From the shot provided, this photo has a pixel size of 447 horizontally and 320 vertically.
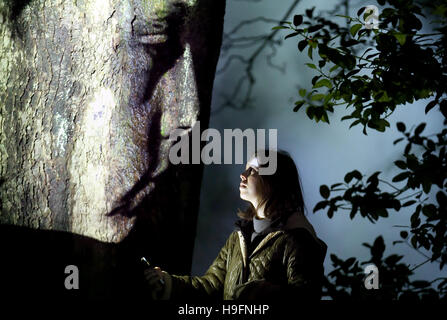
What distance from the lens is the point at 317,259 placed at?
1.50 metres

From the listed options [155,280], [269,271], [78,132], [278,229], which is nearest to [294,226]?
[278,229]

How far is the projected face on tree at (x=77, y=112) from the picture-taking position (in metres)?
1.50

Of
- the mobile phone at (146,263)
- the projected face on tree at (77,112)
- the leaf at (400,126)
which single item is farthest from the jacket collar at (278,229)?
the leaf at (400,126)

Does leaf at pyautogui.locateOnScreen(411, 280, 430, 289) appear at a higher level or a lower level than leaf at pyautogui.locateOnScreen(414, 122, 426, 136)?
lower

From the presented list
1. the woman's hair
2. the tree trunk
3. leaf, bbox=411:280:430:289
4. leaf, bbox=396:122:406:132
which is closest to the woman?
the woman's hair

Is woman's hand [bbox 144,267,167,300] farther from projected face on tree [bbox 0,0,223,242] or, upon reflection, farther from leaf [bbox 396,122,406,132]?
leaf [bbox 396,122,406,132]

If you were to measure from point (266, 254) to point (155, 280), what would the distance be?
0.39m

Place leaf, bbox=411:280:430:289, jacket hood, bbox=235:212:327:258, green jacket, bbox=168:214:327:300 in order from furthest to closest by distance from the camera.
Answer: leaf, bbox=411:280:430:289
jacket hood, bbox=235:212:327:258
green jacket, bbox=168:214:327:300

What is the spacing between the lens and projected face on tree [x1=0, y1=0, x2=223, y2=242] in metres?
A: 1.50

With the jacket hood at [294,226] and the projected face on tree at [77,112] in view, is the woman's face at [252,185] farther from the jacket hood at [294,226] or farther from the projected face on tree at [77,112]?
the projected face on tree at [77,112]

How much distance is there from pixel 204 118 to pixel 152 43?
1.06 feet
